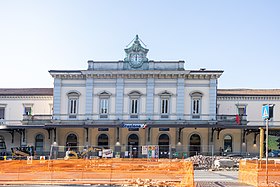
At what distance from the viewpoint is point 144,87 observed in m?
42.2

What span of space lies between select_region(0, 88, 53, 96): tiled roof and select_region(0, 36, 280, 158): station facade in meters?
4.47

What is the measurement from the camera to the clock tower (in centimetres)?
4228

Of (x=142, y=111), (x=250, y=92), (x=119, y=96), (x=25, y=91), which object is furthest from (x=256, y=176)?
(x=25, y=91)

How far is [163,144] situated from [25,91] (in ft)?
60.5

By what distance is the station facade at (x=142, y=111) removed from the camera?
4172cm

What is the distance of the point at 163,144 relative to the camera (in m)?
42.5

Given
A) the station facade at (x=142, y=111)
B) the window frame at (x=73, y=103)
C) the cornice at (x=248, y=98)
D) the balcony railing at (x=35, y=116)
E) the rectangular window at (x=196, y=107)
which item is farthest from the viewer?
the cornice at (x=248, y=98)

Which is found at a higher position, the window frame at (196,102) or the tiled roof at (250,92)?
the tiled roof at (250,92)

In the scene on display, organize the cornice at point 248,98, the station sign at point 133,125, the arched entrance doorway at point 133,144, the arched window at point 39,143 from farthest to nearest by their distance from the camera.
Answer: the cornice at point 248,98 < the arched window at point 39,143 < the arched entrance doorway at point 133,144 < the station sign at point 133,125

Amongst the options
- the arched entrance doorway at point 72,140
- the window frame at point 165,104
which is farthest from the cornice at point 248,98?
the arched entrance doorway at point 72,140

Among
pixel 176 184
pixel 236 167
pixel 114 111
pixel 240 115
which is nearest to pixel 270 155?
pixel 240 115

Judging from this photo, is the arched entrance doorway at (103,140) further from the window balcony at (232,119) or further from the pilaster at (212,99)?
the window balcony at (232,119)

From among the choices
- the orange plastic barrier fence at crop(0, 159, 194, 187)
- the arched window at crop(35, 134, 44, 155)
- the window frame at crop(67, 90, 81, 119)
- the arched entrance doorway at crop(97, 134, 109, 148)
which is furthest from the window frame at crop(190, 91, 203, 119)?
the orange plastic barrier fence at crop(0, 159, 194, 187)

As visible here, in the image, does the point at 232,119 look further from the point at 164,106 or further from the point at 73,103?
the point at 73,103
